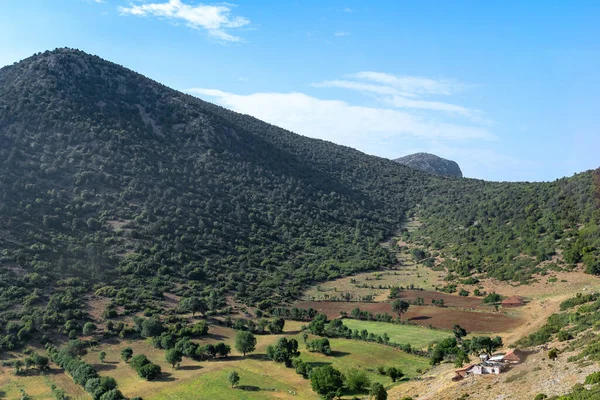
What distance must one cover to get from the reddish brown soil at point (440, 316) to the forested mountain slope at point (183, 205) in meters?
9.29

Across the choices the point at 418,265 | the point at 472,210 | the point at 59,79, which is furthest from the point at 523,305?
the point at 59,79

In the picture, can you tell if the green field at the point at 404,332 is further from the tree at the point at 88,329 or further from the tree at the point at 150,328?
the tree at the point at 88,329

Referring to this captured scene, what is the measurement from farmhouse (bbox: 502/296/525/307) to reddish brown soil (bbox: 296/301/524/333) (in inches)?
158

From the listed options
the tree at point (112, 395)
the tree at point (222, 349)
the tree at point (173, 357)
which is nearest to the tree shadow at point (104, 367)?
the tree at point (173, 357)

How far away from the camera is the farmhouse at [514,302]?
6800 cm

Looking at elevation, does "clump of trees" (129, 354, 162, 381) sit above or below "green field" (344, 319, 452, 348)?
below

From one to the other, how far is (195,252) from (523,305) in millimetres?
63601

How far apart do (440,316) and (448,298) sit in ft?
36.8

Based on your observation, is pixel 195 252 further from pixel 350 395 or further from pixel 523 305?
pixel 523 305

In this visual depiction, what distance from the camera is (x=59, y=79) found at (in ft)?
438

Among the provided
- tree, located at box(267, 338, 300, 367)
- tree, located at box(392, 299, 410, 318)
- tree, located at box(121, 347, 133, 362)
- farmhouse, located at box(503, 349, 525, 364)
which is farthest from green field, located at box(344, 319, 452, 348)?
tree, located at box(121, 347, 133, 362)

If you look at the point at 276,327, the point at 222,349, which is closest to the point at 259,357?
the point at 222,349

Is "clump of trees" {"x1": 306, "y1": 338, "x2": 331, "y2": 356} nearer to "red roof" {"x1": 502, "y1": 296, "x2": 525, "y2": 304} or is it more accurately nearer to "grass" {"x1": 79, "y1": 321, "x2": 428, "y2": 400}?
"grass" {"x1": 79, "y1": 321, "x2": 428, "y2": 400}

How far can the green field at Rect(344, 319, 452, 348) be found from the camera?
58.7 metres
